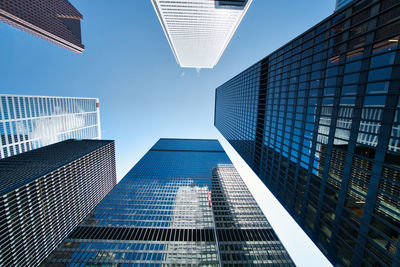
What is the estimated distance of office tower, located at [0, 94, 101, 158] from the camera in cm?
10175

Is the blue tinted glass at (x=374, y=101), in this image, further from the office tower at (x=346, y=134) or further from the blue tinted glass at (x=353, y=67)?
the blue tinted glass at (x=353, y=67)

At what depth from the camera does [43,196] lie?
85.8 metres

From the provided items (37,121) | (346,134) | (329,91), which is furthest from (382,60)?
(37,121)

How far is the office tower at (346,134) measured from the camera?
14.5m

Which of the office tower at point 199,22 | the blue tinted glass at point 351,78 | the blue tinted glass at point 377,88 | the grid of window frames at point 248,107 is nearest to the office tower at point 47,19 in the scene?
the office tower at point 199,22

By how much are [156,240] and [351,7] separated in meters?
75.5

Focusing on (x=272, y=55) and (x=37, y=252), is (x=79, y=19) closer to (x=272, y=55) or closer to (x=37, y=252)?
(x=37, y=252)

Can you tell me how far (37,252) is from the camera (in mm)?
82375

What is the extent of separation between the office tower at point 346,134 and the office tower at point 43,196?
11542 cm

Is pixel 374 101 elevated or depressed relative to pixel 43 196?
elevated

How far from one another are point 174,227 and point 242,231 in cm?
2939

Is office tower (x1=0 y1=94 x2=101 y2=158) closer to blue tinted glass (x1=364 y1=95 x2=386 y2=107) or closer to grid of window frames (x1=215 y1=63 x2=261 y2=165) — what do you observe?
grid of window frames (x1=215 y1=63 x2=261 y2=165)

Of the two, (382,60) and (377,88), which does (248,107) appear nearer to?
(377,88)

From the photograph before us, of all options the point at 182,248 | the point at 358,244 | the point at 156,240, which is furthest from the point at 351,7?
the point at 156,240
